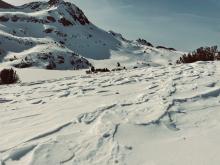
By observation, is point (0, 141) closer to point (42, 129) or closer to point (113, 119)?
point (42, 129)

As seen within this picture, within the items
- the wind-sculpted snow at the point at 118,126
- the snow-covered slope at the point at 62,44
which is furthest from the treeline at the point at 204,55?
the snow-covered slope at the point at 62,44

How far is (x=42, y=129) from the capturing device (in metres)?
4.20

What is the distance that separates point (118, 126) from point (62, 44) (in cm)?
3762

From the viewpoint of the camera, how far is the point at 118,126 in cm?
409

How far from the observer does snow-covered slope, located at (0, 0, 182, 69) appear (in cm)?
3158

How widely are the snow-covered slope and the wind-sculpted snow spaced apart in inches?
868

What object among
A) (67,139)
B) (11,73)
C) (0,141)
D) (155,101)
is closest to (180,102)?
(155,101)

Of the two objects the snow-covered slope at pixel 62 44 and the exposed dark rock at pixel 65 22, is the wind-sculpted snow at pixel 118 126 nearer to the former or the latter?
the snow-covered slope at pixel 62 44

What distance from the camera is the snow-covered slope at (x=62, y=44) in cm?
3158

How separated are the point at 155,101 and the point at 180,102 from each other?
0.35 meters

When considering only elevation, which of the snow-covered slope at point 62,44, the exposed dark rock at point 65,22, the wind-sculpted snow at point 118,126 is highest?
the exposed dark rock at point 65,22

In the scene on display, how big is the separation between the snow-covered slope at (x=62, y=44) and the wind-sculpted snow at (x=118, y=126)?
22.0 m

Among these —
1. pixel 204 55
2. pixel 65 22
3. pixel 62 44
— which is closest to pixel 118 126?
pixel 204 55

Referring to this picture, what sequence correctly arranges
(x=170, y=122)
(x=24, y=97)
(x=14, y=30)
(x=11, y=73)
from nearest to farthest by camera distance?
1. (x=170, y=122)
2. (x=24, y=97)
3. (x=11, y=73)
4. (x=14, y=30)
